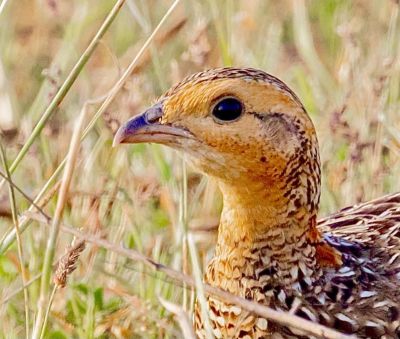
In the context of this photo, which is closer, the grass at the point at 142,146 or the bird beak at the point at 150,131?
the bird beak at the point at 150,131

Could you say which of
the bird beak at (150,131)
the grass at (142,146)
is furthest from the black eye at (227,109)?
the grass at (142,146)

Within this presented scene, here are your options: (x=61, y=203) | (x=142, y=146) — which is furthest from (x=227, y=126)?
(x=142, y=146)

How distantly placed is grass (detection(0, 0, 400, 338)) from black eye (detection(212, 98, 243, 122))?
296mm

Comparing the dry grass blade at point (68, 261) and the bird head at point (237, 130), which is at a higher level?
the bird head at point (237, 130)

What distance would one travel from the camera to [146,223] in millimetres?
5496

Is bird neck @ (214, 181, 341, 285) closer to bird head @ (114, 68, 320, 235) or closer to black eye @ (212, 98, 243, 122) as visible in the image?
bird head @ (114, 68, 320, 235)

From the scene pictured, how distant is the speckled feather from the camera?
423cm

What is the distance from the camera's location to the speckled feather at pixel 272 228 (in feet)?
13.9

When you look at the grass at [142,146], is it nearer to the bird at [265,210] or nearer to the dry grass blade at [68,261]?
the dry grass blade at [68,261]

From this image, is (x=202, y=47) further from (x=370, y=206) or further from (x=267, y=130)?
(x=267, y=130)

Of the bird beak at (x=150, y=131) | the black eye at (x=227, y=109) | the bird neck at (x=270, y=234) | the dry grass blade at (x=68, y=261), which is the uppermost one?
the black eye at (x=227, y=109)

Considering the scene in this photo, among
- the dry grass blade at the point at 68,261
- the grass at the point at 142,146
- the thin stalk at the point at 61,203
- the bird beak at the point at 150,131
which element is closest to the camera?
the thin stalk at the point at 61,203

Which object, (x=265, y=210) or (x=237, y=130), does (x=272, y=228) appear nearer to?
(x=265, y=210)

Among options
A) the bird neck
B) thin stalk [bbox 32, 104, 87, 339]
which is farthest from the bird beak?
thin stalk [bbox 32, 104, 87, 339]
